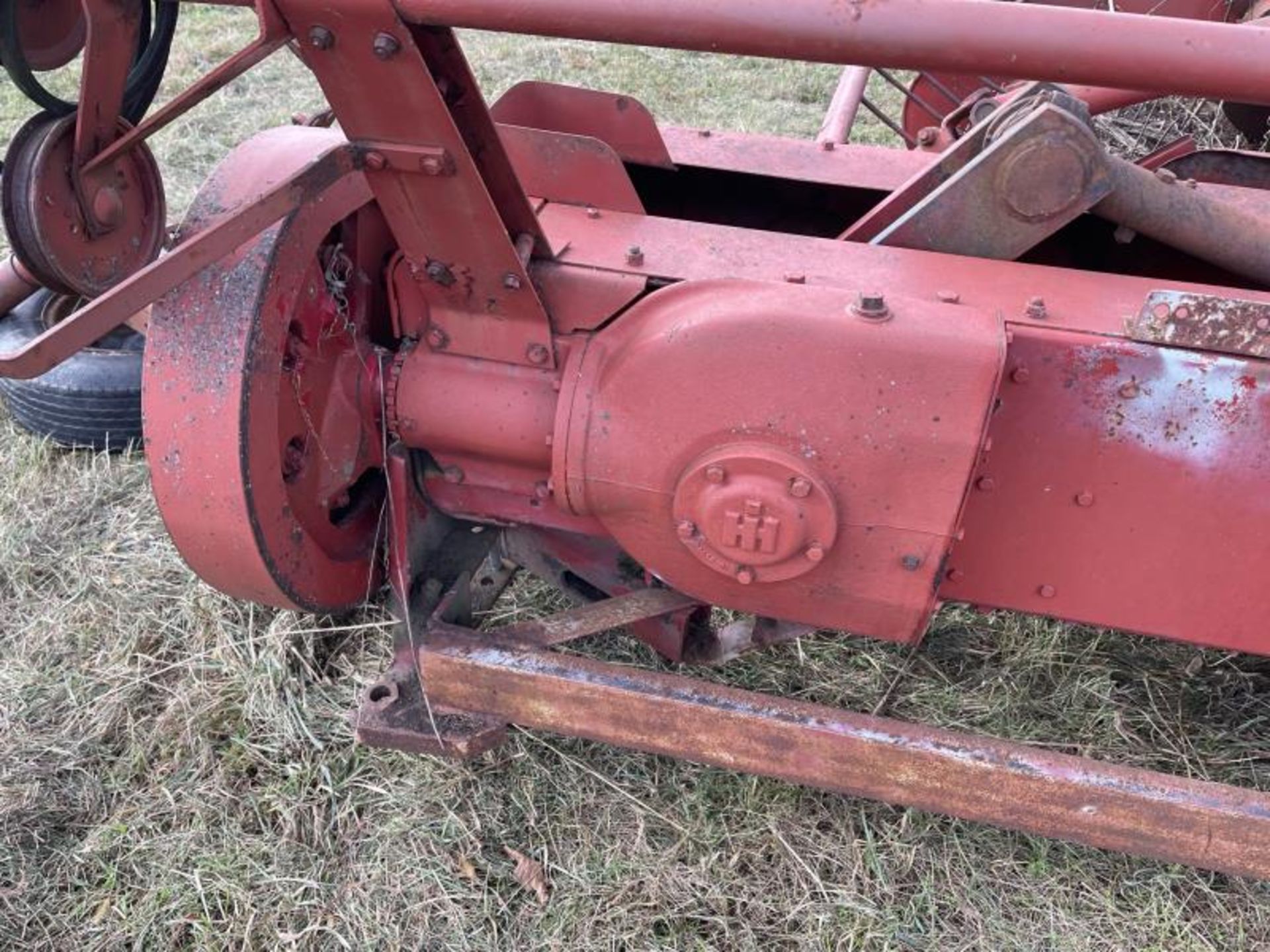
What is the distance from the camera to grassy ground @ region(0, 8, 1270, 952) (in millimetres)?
2045

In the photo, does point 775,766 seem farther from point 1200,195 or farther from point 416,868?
point 1200,195

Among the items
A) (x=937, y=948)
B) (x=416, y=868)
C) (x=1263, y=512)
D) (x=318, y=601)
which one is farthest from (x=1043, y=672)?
(x=318, y=601)

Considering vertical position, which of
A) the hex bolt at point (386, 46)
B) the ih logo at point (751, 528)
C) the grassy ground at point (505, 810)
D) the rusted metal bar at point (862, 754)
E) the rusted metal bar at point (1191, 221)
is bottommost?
the grassy ground at point (505, 810)

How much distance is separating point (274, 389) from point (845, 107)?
198cm

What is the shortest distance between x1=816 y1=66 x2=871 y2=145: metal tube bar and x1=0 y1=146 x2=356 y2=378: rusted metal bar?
143 centimetres

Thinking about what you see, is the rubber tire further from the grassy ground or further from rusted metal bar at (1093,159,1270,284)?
rusted metal bar at (1093,159,1270,284)

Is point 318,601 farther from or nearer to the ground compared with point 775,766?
farther from the ground

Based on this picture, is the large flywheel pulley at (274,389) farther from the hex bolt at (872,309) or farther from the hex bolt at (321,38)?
the hex bolt at (872,309)

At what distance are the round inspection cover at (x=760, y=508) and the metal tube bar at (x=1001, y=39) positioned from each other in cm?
62

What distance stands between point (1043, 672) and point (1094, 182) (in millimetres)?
1326

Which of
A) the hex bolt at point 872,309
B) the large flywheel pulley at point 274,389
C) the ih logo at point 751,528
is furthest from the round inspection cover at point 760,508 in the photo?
the large flywheel pulley at point 274,389

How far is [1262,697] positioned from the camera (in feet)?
8.11

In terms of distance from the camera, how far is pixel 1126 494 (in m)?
1.69

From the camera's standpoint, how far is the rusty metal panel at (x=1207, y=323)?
1.55 meters
